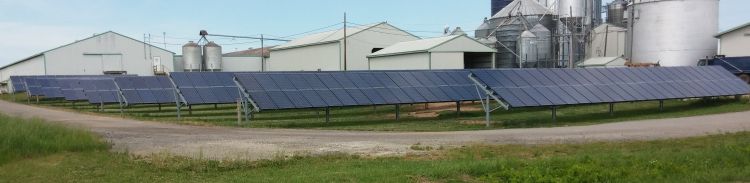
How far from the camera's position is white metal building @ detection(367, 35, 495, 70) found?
143 feet

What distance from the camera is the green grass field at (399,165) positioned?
10133 millimetres

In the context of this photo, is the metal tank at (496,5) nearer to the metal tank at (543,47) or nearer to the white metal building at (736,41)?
the metal tank at (543,47)

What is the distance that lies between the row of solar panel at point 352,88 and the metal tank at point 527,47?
21388mm

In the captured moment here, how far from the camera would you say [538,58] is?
5122 cm

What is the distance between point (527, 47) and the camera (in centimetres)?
5053

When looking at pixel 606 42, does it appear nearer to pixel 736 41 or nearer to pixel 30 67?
pixel 736 41

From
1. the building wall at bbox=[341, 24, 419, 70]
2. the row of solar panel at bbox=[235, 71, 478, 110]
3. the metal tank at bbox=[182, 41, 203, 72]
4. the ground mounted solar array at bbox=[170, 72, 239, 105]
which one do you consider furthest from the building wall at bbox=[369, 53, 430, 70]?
the metal tank at bbox=[182, 41, 203, 72]

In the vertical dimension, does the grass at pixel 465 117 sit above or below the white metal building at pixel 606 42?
below

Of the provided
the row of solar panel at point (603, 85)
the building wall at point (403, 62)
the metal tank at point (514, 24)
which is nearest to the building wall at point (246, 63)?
the building wall at point (403, 62)

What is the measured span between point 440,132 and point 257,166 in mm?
9877

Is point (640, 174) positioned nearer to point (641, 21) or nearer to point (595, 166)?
point (595, 166)

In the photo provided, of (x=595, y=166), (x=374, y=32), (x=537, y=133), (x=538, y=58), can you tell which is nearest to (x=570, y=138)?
(x=537, y=133)

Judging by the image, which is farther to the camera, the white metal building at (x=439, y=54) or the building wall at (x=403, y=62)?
the building wall at (x=403, y=62)

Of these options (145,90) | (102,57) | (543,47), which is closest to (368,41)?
(543,47)
